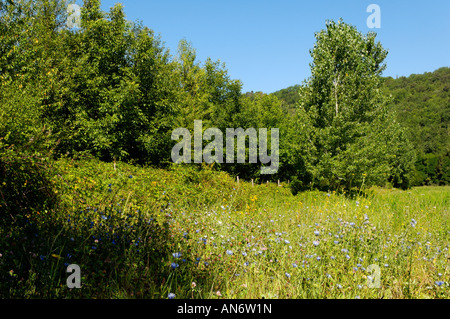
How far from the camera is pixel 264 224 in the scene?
497 cm

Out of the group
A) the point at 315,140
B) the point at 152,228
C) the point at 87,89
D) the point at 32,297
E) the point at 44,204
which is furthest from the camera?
the point at 87,89

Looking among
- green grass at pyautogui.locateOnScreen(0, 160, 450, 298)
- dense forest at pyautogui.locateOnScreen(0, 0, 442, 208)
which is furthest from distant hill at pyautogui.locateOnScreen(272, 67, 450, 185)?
green grass at pyautogui.locateOnScreen(0, 160, 450, 298)

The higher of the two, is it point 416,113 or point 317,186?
point 416,113

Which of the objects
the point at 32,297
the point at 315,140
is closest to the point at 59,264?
the point at 32,297

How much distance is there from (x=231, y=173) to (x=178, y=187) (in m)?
20.1

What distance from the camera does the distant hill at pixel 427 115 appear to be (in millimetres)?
49031

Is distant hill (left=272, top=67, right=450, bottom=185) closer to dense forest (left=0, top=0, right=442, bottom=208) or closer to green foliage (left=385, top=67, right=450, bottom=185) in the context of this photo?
green foliage (left=385, top=67, right=450, bottom=185)

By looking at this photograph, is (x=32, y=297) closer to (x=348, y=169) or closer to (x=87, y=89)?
(x=348, y=169)
